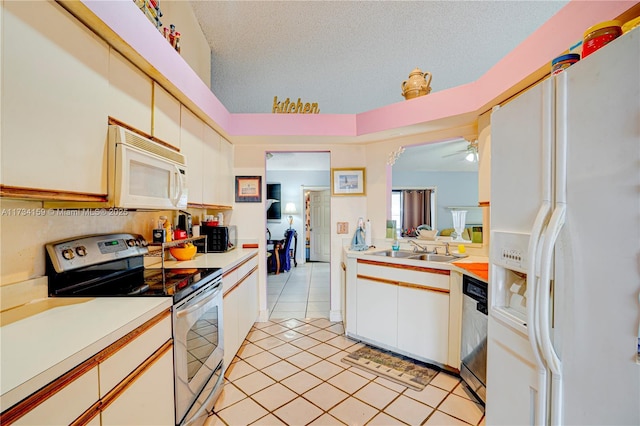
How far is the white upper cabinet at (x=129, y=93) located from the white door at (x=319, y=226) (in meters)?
5.61

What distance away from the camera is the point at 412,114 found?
246cm

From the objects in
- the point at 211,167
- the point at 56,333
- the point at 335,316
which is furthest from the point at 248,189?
the point at 56,333

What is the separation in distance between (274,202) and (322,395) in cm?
Result: 532

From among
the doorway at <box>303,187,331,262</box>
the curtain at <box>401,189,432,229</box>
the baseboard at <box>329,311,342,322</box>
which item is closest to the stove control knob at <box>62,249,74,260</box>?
the baseboard at <box>329,311,342,322</box>

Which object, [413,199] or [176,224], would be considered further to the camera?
[413,199]

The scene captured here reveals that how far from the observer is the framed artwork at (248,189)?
3.24 meters

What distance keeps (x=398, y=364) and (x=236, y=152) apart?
2.78m

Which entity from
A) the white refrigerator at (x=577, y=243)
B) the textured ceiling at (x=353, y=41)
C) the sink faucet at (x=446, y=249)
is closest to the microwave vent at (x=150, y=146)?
the textured ceiling at (x=353, y=41)

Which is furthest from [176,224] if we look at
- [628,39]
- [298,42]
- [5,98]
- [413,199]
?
[413,199]

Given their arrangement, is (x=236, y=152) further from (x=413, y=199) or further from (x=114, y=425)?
(x=413, y=199)

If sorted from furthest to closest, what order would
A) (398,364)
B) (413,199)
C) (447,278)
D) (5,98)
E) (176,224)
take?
(413,199)
(176,224)
(398,364)
(447,278)
(5,98)

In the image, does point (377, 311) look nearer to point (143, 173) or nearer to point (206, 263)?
point (206, 263)

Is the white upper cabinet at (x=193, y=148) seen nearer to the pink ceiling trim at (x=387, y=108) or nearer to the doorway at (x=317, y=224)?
the pink ceiling trim at (x=387, y=108)

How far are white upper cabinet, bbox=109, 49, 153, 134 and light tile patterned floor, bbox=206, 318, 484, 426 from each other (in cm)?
182
